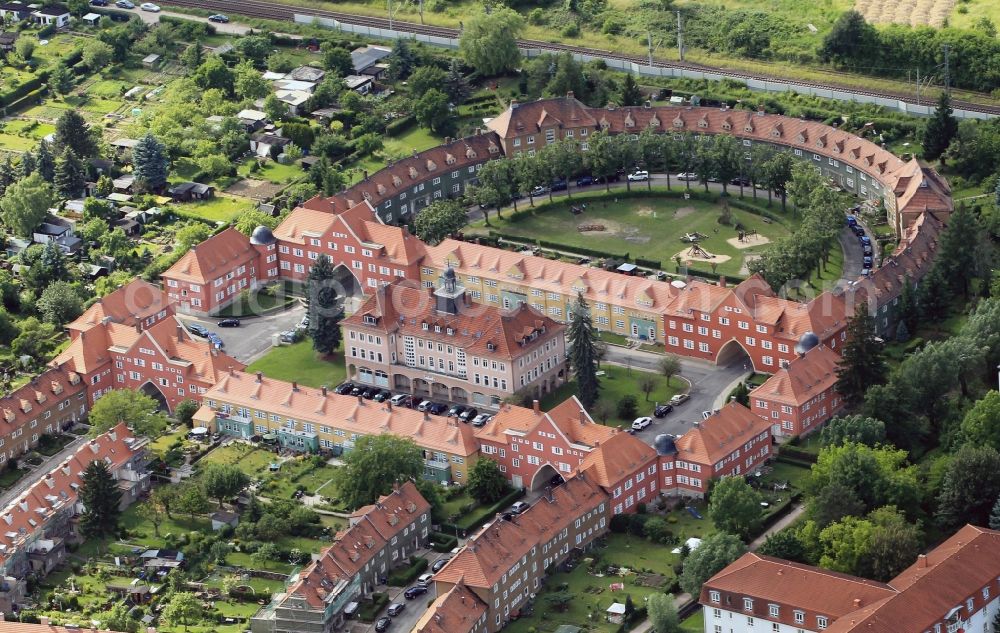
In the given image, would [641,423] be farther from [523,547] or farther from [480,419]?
[523,547]

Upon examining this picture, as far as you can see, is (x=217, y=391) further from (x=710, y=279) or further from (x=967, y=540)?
(x=967, y=540)

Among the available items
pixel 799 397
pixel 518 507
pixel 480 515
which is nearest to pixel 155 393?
pixel 480 515

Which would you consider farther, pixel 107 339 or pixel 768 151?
pixel 768 151

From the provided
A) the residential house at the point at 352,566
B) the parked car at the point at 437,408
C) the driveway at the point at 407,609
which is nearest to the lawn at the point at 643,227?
the parked car at the point at 437,408

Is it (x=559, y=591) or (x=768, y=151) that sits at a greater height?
(x=768, y=151)

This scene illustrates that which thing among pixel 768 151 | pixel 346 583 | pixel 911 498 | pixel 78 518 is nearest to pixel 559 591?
pixel 346 583

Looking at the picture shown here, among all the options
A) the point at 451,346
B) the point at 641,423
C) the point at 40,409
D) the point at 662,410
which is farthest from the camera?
the point at 451,346

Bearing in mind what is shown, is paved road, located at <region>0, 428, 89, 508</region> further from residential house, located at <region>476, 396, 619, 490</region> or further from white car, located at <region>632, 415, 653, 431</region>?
white car, located at <region>632, 415, 653, 431</region>
